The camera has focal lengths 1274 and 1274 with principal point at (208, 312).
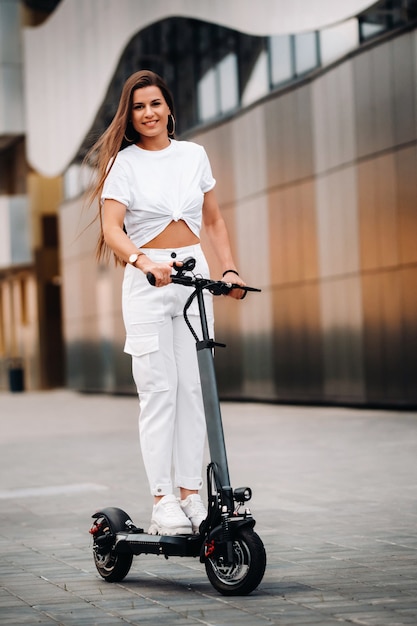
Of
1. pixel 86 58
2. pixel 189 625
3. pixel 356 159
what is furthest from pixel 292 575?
pixel 86 58

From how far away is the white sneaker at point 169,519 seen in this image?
5137 mm

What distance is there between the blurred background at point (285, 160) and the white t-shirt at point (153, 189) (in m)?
8.69

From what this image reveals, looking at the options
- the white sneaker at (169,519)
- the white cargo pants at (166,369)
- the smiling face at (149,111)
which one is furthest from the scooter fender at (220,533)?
the smiling face at (149,111)

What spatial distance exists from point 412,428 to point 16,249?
74.8ft

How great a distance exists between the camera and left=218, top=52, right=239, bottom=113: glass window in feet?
73.9

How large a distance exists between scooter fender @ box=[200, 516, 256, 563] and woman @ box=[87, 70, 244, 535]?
1.20ft

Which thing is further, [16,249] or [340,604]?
[16,249]

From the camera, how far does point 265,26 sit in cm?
2038

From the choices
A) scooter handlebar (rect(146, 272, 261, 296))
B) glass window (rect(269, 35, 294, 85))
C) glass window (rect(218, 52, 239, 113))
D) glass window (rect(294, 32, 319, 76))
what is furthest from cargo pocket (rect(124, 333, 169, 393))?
glass window (rect(218, 52, 239, 113))

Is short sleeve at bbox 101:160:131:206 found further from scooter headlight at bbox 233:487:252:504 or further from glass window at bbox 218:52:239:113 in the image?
glass window at bbox 218:52:239:113

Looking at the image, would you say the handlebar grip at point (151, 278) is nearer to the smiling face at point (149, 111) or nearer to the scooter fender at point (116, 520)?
the smiling face at point (149, 111)

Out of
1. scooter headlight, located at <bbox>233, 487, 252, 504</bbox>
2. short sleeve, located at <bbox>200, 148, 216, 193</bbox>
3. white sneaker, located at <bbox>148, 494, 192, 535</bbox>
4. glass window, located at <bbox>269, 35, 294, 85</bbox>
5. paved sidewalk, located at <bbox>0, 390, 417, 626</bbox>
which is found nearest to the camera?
paved sidewalk, located at <bbox>0, 390, 417, 626</bbox>

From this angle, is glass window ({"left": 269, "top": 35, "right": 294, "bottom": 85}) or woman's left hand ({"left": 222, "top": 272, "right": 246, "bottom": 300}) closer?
woman's left hand ({"left": 222, "top": 272, "right": 246, "bottom": 300})

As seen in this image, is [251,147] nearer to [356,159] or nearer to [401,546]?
[356,159]
